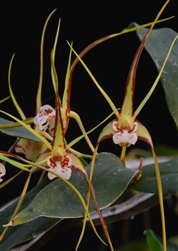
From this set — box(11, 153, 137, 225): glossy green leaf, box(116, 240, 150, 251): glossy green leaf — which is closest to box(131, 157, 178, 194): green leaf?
box(11, 153, 137, 225): glossy green leaf

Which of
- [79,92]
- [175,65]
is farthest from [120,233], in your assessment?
[175,65]

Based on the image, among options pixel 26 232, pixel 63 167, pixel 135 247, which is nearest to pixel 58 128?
pixel 63 167

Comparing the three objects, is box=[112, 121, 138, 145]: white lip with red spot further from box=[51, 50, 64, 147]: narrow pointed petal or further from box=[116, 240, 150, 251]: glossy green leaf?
box=[116, 240, 150, 251]: glossy green leaf

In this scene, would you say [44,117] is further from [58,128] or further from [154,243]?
[154,243]

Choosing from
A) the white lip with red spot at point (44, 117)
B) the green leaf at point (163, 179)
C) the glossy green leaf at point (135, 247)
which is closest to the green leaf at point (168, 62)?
the green leaf at point (163, 179)

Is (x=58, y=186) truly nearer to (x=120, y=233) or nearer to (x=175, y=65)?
(x=175, y=65)

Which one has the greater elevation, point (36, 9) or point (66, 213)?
point (36, 9)

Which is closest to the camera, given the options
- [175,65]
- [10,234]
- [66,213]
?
[66,213]
